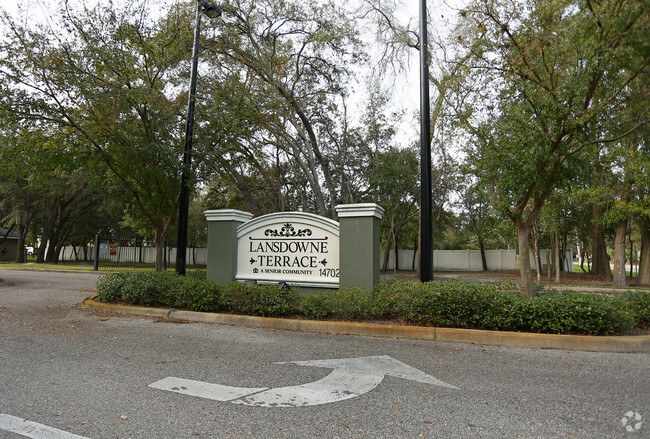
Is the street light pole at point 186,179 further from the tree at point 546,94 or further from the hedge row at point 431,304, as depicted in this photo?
the tree at point 546,94

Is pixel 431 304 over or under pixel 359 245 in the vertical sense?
under

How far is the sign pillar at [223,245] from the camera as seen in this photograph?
9.29 meters

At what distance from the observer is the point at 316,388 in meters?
4.02

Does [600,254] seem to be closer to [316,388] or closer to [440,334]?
[440,334]

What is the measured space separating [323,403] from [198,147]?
333 inches

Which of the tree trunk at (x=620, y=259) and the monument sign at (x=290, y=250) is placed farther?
the tree trunk at (x=620, y=259)

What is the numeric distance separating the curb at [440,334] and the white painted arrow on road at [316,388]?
1.56 metres

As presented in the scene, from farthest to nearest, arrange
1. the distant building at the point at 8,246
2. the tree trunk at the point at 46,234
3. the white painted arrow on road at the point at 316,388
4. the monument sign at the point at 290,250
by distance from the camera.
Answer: the distant building at the point at 8,246, the tree trunk at the point at 46,234, the monument sign at the point at 290,250, the white painted arrow on road at the point at 316,388

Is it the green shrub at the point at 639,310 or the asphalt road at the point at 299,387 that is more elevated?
the green shrub at the point at 639,310

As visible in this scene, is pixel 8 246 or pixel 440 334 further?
pixel 8 246

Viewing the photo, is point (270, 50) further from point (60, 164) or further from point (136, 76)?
point (60, 164)

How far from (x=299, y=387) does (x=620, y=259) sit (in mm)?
18625

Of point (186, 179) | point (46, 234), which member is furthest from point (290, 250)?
point (46, 234)

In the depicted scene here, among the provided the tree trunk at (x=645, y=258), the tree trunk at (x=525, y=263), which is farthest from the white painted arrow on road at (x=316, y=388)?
the tree trunk at (x=645, y=258)
